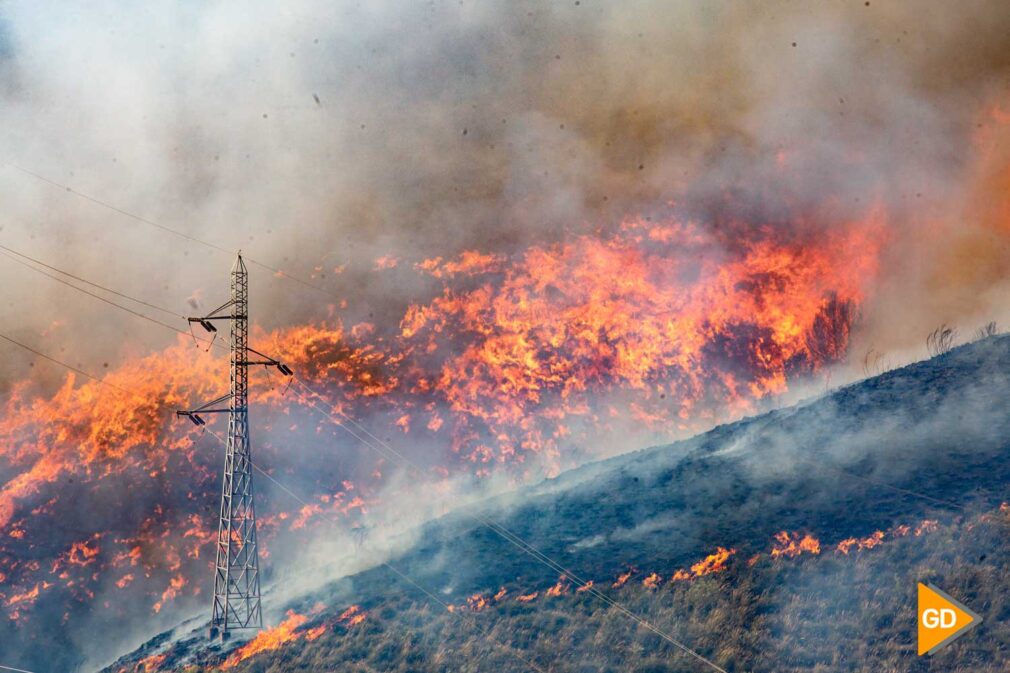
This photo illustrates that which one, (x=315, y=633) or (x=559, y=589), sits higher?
(x=559, y=589)

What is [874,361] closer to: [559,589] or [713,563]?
[713,563]

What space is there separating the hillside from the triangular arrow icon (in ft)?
1.78

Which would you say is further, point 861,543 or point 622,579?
point 622,579

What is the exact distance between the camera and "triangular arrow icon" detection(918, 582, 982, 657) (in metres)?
33.1

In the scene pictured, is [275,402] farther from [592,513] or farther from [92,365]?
[592,513]

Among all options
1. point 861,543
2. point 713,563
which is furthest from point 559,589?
point 861,543

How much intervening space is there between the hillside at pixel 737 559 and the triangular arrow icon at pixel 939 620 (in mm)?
541

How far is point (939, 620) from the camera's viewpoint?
3419 centimetres

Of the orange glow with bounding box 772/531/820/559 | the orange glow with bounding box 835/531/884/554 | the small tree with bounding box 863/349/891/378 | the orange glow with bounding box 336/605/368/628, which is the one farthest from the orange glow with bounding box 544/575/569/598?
the small tree with bounding box 863/349/891/378

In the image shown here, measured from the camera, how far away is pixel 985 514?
39406 millimetres

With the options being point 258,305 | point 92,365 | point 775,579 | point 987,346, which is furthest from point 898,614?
point 92,365

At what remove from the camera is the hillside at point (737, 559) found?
36.1 m

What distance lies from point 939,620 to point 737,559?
957cm

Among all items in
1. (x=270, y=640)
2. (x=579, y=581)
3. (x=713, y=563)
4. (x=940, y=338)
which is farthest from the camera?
(x=940, y=338)
